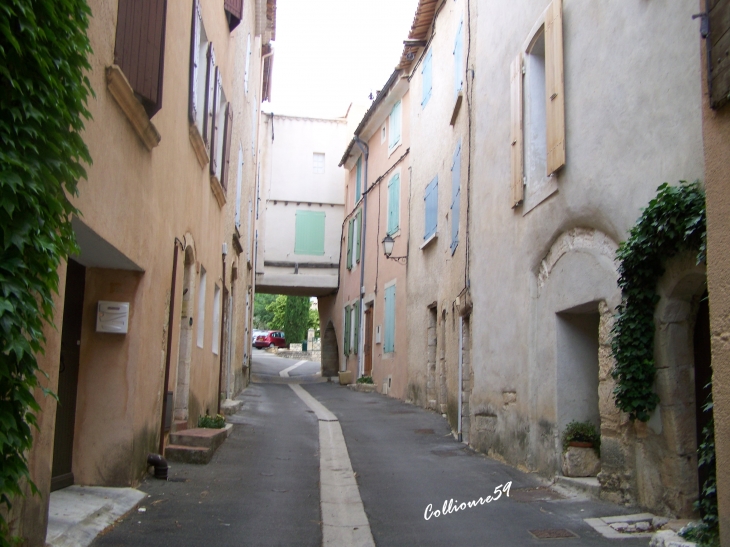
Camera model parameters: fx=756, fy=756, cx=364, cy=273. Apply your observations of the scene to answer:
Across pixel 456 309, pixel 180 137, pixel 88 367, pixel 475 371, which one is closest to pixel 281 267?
pixel 456 309

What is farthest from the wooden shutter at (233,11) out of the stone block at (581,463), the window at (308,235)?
the window at (308,235)

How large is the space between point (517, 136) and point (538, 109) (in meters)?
0.37

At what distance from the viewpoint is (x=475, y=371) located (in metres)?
9.98

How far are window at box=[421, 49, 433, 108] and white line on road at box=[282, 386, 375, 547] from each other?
8364 millimetres

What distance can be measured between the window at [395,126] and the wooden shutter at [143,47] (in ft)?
44.5

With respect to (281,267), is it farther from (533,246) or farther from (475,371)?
(533,246)

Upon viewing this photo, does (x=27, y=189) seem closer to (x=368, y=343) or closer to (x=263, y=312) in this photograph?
(x=368, y=343)

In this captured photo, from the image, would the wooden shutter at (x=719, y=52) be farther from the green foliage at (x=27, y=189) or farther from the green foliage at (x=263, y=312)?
the green foliage at (x=263, y=312)

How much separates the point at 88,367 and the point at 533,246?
179 inches

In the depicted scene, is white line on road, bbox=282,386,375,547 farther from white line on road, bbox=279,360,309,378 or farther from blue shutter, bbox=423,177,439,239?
white line on road, bbox=279,360,309,378

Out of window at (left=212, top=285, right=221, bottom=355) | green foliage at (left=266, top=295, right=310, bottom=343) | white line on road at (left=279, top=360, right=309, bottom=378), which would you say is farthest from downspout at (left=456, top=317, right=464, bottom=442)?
green foliage at (left=266, top=295, right=310, bottom=343)

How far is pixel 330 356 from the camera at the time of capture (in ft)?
89.8

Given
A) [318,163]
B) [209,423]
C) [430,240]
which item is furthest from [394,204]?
[209,423]

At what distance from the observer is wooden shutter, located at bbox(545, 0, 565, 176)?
23.5 ft
